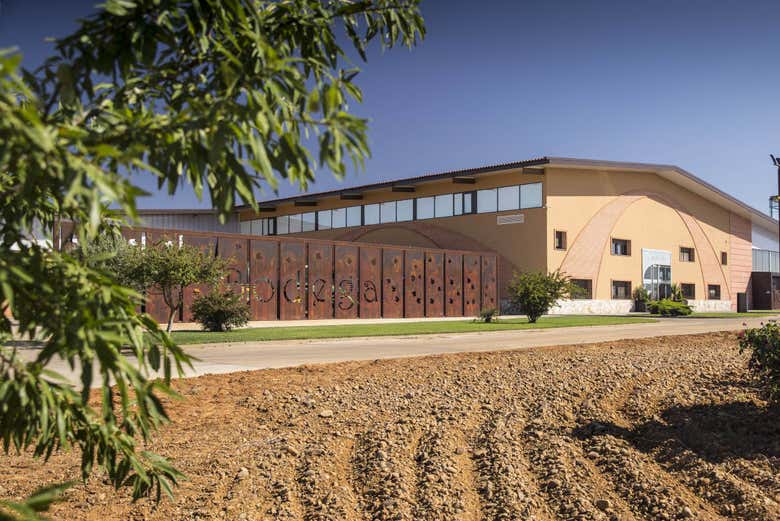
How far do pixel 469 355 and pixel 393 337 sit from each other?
977 cm

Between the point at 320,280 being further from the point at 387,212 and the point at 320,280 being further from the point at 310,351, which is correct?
the point at 387,212

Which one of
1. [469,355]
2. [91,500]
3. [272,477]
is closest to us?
[91,500]

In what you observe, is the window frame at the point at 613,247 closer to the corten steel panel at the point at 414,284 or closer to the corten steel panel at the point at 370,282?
the corten steel panel at the point at 414,284

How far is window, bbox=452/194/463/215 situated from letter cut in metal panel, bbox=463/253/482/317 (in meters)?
6.23

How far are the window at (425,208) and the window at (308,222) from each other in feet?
39.5

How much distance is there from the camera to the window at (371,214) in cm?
5612

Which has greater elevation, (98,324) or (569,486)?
→ (98,324)

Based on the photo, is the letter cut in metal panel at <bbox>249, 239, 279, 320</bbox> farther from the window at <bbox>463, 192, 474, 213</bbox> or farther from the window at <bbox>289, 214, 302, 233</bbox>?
the window at <bbox>289, 214, 302, 233</bbox>

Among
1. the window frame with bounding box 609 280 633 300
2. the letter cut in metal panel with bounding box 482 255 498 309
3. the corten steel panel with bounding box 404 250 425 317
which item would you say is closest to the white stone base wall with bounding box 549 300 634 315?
the window frame with bounding box 609 280 633 300

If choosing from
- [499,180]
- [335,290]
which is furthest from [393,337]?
[499,180]

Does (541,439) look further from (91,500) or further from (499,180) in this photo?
(499,180)

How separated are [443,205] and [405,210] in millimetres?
3767

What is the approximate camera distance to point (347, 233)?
189 feet

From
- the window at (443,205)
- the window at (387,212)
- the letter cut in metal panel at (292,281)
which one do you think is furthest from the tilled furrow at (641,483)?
the window at (387,212)
